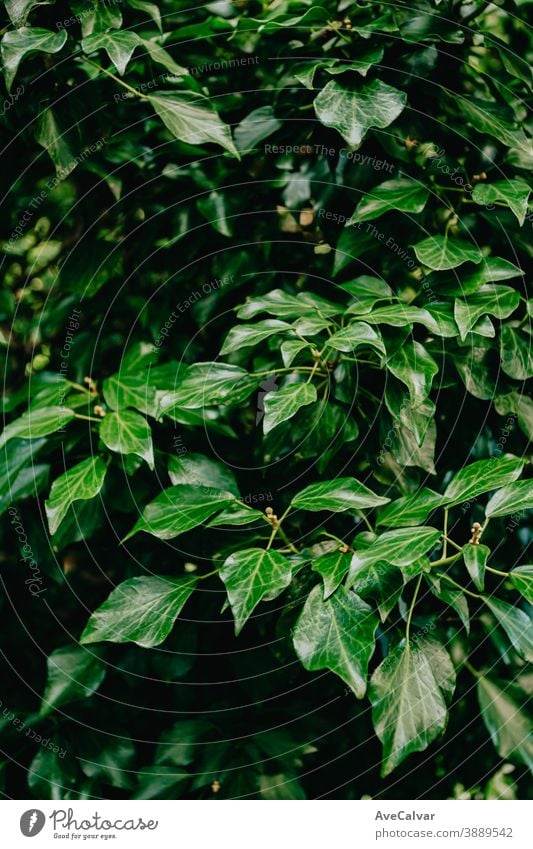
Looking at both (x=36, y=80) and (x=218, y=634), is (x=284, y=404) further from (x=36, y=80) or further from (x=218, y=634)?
(x=36, y=80)

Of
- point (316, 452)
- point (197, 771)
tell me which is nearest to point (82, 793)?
point (197, 771)

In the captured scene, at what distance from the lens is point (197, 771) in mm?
964

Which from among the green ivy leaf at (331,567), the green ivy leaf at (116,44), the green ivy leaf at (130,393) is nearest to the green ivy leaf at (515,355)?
the green ivy leaf at (331,567)

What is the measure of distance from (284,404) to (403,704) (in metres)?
0.33

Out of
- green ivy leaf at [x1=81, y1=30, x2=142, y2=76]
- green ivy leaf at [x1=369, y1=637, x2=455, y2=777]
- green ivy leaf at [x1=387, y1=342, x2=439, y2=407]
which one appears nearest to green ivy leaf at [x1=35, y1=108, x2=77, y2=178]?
green ivy leaf at [x1=81, y1=30, x2=142, y2=76]

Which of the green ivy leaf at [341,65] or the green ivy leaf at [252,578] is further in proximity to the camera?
the green ivy leaf at [341,65]

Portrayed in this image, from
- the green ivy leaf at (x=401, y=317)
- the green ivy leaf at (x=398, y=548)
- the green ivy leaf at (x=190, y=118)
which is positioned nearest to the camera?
the green ivy leaf at (x=398, y=548)

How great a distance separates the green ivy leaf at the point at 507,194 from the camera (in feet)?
2.83

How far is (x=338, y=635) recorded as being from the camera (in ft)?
2.53

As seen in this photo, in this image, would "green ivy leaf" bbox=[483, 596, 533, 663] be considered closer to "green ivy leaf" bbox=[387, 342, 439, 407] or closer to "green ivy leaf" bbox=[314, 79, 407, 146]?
"green ivy leaf" bbox=[387, 342, 439, 407]

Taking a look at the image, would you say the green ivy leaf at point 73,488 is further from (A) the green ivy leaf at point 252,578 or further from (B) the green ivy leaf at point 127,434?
(A) the green ivy leaf at point 252,578

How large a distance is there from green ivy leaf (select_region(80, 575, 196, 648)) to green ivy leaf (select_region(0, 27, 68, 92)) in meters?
0.57

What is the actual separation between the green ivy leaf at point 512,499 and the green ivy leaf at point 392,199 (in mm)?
341

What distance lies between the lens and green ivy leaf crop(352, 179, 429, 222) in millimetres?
904
